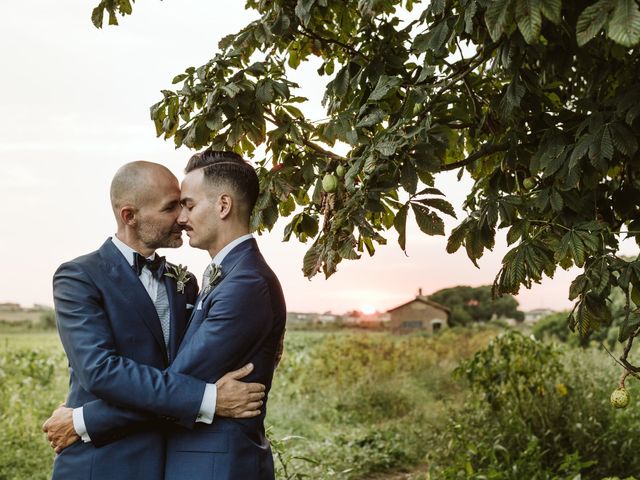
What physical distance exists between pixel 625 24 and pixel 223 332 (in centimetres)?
134

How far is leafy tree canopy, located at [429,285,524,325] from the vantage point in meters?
18.9

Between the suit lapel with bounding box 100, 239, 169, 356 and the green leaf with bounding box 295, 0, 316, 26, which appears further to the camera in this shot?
the green leaf with bounding box 295, 0, 316, 26

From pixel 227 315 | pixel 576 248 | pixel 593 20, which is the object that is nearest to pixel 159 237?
pixel 227 315

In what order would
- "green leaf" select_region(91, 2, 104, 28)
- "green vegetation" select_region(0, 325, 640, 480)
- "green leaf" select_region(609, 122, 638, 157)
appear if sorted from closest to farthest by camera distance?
"green leaf" select_region(609, 122, 638, 157) < "green leaf" select_region(91, 2, 104, 28) < "green vegetation" select_region(0, 325, 640, 480)

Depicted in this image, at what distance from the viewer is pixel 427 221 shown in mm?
2451

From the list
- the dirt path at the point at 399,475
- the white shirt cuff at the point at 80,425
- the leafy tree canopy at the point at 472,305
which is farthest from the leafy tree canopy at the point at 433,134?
the leafy tree canopy at the point at 472,305

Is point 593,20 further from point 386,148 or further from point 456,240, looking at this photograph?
point 456,240

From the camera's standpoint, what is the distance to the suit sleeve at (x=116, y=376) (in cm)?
218

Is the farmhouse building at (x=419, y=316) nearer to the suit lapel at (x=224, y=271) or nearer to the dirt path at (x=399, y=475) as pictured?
the dirt path at (x=399, y=475)

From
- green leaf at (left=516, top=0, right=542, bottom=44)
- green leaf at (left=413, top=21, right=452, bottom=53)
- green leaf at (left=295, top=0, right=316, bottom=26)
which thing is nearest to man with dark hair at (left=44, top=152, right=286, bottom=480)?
green leaf at (left=295, top=0, right=316, bottom=26)

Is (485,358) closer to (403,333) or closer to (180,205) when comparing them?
(180,205)

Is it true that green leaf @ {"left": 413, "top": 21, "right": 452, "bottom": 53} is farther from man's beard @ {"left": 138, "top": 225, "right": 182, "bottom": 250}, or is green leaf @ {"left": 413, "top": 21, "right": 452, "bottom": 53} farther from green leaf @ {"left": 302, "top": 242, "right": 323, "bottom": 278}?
man's beard @ {"left": 138, "top": 225, "right": 182, "bottom": 250}

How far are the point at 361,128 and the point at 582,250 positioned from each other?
86cm

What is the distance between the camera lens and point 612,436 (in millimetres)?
5562
